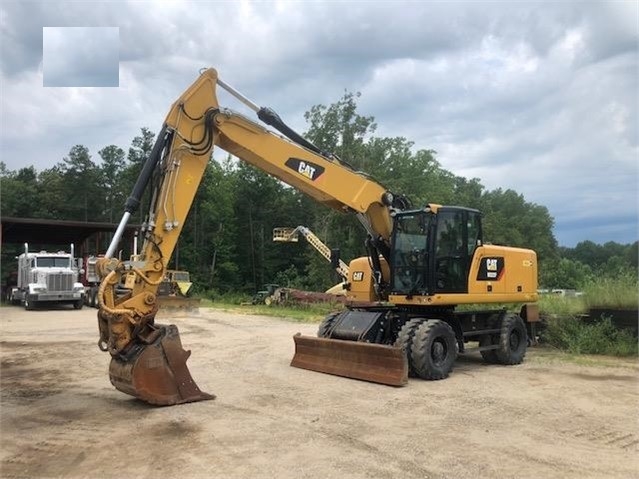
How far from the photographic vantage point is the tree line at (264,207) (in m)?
44.7

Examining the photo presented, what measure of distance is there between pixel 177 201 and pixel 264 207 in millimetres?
47393

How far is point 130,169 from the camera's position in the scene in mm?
56312

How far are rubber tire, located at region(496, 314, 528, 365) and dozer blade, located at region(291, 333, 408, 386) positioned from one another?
3.10m

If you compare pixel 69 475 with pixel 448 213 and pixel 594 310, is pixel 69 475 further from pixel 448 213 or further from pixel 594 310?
pixel 594 310

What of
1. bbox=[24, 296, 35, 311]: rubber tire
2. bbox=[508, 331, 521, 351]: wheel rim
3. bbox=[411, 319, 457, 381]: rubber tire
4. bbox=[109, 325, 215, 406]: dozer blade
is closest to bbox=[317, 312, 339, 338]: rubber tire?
bbox=[411, 319, 457, 381]: rubber tire

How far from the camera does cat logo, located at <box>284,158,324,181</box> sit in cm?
950

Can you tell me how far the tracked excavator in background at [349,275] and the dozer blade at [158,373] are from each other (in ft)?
0.04

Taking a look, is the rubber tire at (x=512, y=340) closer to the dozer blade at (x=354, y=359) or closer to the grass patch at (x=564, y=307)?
the grass patch at (x=564, y=307)

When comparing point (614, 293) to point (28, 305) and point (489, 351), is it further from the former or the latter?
point (28, 305)

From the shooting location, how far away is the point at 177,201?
821cm

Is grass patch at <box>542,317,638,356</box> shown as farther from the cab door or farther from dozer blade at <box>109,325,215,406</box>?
dozer blade at <box>109,325,215,406</box>

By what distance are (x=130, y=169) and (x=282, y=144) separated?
50209 mm

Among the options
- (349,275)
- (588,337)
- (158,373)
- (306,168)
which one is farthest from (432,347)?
(588,337)

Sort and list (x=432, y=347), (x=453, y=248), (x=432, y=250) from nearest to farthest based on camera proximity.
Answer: (x=432, y=347) < (x=432, y=250) < (x=453, y=248)
